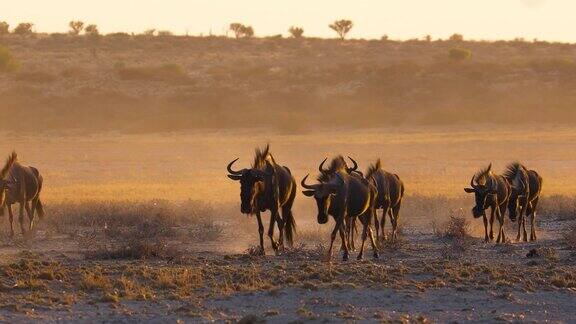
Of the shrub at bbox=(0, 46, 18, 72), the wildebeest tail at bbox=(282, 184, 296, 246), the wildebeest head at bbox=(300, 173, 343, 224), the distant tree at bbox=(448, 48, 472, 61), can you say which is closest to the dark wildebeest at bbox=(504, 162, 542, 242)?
the wildebeest tail at bbox=(282, 184, 296, 246)

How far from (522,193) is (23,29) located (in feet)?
227

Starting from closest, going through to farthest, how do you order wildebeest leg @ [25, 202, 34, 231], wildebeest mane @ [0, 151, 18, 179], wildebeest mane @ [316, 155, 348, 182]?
1. wildebeest mane @ [316, 155, 348, 182]
2. wildebeest mane @ [0, 151, 18, 179]
3. wildebeest leg @ [25, 202, 34, 231]

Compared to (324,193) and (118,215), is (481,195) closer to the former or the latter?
(324,193)

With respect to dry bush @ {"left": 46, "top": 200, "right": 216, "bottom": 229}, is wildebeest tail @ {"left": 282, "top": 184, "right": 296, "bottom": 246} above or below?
above

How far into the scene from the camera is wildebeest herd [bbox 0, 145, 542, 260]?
1747 centimetres

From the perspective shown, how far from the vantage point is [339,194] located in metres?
17.3

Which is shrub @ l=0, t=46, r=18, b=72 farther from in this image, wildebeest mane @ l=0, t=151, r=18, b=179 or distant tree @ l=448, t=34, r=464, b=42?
wildebeest mane @ l=0, t=151, r=18, b=179

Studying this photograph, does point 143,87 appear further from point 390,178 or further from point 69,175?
point 390,178

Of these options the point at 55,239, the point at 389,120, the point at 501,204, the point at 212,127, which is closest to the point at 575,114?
the point at 389,120

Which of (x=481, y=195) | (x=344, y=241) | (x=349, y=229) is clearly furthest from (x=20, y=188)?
(x=481, y=195)

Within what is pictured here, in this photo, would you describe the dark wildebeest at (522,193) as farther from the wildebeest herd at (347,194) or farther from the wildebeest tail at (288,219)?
the wildebeest tail at (288,219)

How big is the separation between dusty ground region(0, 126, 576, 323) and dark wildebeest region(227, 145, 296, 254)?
19.0 inches

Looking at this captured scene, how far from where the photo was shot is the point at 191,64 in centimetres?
7700

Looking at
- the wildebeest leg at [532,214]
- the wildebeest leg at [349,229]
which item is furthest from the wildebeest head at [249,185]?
the wildebeest leg at [532,214]
